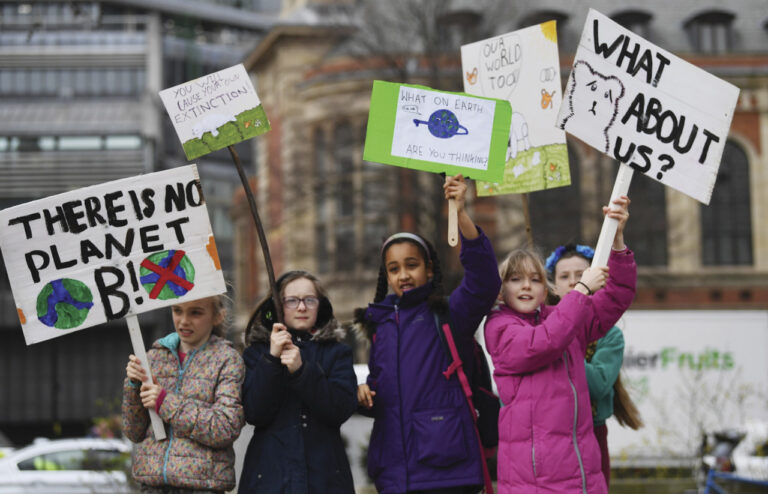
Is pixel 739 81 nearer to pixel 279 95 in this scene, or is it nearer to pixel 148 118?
pixel 279 95

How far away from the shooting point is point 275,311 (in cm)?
484

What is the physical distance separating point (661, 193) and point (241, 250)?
17.7 m

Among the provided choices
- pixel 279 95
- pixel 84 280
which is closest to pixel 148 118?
pixel 279 95

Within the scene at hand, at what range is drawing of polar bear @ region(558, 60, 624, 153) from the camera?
15.6 feet

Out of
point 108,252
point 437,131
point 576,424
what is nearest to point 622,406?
point 576,424

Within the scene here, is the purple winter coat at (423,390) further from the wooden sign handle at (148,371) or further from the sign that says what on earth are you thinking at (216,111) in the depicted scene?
the sign that says what on earth are you thinking at (216,111)

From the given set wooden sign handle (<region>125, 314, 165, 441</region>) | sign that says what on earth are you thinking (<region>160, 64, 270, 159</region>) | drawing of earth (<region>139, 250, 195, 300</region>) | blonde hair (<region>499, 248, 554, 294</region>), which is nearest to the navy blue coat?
wooden sign handle (<region>125, 314, 165, 441</region>)

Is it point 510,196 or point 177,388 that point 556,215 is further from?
point 177,388

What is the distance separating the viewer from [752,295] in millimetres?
29984

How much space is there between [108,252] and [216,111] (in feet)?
2.89

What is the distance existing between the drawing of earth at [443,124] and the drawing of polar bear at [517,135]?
36.0 inches

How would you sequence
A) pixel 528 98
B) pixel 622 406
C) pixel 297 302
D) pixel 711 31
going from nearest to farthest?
pixel 297 302
pixel 622 406
pixel 528 98
pixel 711 31

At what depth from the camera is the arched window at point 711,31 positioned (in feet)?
104

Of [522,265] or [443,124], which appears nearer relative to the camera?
[522,265]
